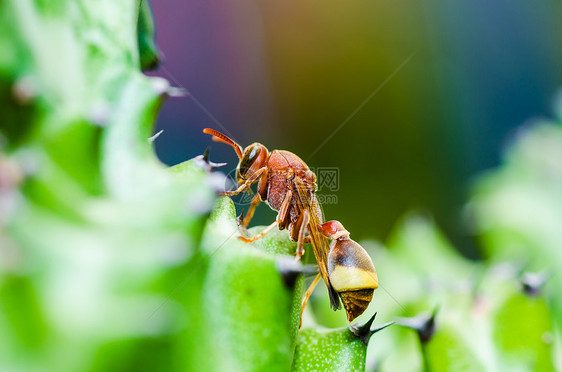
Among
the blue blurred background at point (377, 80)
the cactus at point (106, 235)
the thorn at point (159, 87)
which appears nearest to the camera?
the cactus at point (106, 235)

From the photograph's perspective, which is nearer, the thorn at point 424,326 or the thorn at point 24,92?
the thorn at point 24,92

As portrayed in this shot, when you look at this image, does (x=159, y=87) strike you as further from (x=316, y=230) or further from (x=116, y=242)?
(x=316, y=230)

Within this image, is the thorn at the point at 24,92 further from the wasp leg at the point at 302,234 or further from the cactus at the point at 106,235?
the wasp leg at the point at 302,234

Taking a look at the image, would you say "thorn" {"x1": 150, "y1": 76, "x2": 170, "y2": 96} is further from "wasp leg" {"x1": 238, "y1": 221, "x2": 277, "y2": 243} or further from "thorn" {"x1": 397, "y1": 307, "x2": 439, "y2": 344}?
"thorn" {"x1": 397, "y1": 307, "x2": 439, "y2": 344}

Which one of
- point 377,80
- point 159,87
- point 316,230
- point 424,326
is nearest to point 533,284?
point 424,326

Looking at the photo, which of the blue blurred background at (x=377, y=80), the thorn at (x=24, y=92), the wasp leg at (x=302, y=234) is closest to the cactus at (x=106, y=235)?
the thorn at (x=24, y=92)

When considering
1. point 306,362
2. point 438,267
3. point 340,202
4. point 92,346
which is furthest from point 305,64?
point 92,346

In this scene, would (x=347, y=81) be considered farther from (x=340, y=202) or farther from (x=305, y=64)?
(x=340, y=202)
